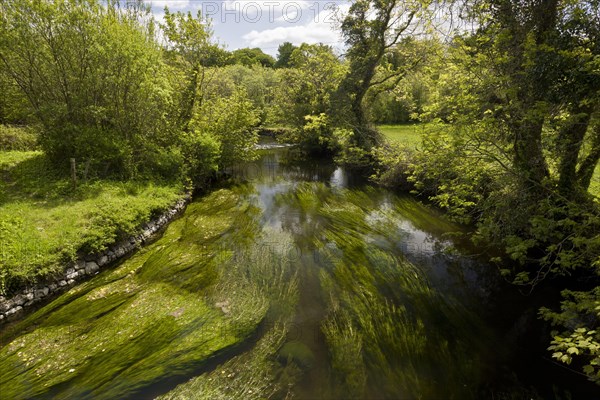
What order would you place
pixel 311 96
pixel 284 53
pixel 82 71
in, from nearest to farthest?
1. pixel 82 71
2. pixel 311 96
3. pixel 284 53

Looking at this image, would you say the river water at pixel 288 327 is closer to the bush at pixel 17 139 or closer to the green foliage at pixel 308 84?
the bush at pixel 17 139

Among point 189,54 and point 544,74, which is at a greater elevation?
point 189,54

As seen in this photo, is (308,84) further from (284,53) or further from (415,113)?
(284,53)

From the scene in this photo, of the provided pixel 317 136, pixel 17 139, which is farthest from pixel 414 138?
pixel 17 139

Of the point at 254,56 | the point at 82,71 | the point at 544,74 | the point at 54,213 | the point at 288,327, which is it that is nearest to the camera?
the point at 544,74

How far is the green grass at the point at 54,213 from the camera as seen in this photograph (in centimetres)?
683

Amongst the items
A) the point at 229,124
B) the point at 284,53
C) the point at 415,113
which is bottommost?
the point at 229,124

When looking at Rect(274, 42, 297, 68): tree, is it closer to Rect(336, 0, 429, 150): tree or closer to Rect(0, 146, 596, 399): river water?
Rect(336, 0, 429, 150): tree

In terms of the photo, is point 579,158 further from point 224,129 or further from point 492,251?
point 224,129

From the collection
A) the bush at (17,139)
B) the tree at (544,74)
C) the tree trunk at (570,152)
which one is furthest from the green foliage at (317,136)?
the tree trunk at (570,152)

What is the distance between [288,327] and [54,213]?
7216 mm

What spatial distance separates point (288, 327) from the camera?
6.24m

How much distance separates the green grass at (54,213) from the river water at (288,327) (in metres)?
0.90

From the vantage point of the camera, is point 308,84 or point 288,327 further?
point 308,84
